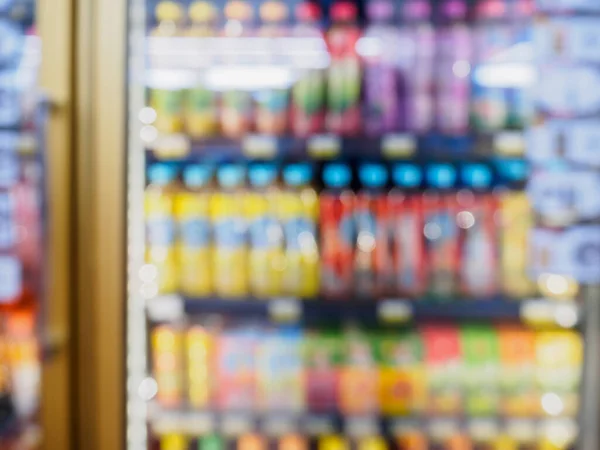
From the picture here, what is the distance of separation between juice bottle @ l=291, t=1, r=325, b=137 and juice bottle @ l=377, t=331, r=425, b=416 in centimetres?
76

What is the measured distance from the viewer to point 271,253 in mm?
1862

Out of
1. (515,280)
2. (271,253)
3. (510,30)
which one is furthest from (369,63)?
(515,280)

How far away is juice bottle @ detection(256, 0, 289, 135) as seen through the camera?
1871 mm

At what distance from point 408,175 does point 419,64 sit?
0.36m

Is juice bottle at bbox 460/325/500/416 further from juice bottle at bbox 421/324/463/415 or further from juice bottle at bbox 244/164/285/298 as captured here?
juice bottle at bbox 244/164/285/298

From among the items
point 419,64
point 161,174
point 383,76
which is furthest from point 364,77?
point 161,174

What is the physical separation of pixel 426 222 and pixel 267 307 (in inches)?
22.8

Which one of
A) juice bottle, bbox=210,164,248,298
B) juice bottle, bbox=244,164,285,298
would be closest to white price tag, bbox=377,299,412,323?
juice bottle, bbox=244,164,285,298

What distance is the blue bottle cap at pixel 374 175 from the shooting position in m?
1.90

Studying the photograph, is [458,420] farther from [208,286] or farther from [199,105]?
[199,105]

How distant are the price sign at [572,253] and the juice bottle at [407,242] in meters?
0.36

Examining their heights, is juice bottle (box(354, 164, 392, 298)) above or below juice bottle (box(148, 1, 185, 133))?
below

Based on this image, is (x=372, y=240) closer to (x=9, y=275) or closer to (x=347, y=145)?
(x=347, y=145)

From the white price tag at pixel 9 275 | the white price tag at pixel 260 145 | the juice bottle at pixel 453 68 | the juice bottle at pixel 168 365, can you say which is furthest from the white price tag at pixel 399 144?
the white price tag at pixel 9 275
